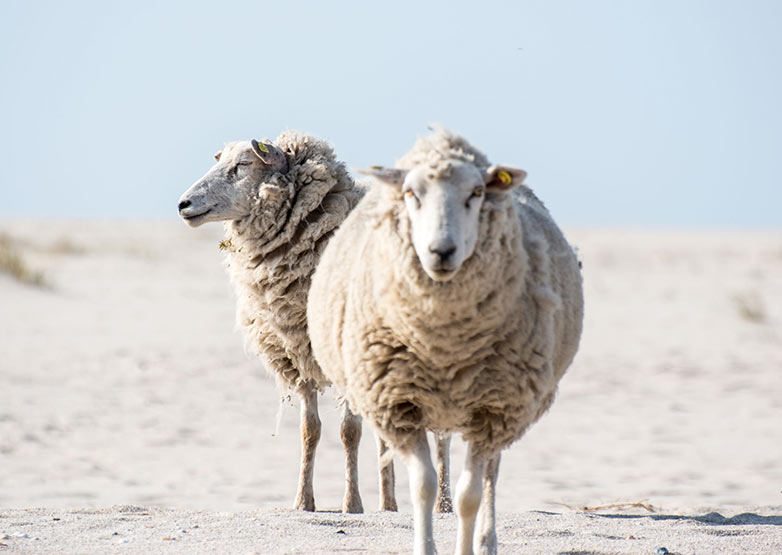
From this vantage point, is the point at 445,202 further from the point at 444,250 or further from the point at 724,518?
the point at 724,518

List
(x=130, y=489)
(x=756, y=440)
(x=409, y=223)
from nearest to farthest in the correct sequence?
(x=409, y=223) → (x=130, y=489) → (x=756, y=440)

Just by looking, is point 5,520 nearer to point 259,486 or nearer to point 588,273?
point 259,486

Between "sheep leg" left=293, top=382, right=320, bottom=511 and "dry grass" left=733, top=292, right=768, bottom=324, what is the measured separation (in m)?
12.7

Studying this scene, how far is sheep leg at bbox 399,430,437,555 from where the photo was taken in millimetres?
4730

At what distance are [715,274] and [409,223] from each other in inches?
914

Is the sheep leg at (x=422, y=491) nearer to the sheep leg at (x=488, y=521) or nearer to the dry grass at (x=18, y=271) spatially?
the sheep leg at (x=488, y=521)

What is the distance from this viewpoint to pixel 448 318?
4.55 meters

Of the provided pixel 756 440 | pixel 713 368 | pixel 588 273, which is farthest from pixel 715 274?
pixel 756 440

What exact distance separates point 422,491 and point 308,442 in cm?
238

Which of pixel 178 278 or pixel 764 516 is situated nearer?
pixel 764 516

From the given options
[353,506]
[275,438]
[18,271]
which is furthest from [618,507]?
[18,271]

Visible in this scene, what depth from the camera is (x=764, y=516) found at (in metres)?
6.86

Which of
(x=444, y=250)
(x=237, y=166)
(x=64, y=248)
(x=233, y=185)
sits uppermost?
(x=64, y=248)

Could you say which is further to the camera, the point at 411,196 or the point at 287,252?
the point at 287,252
